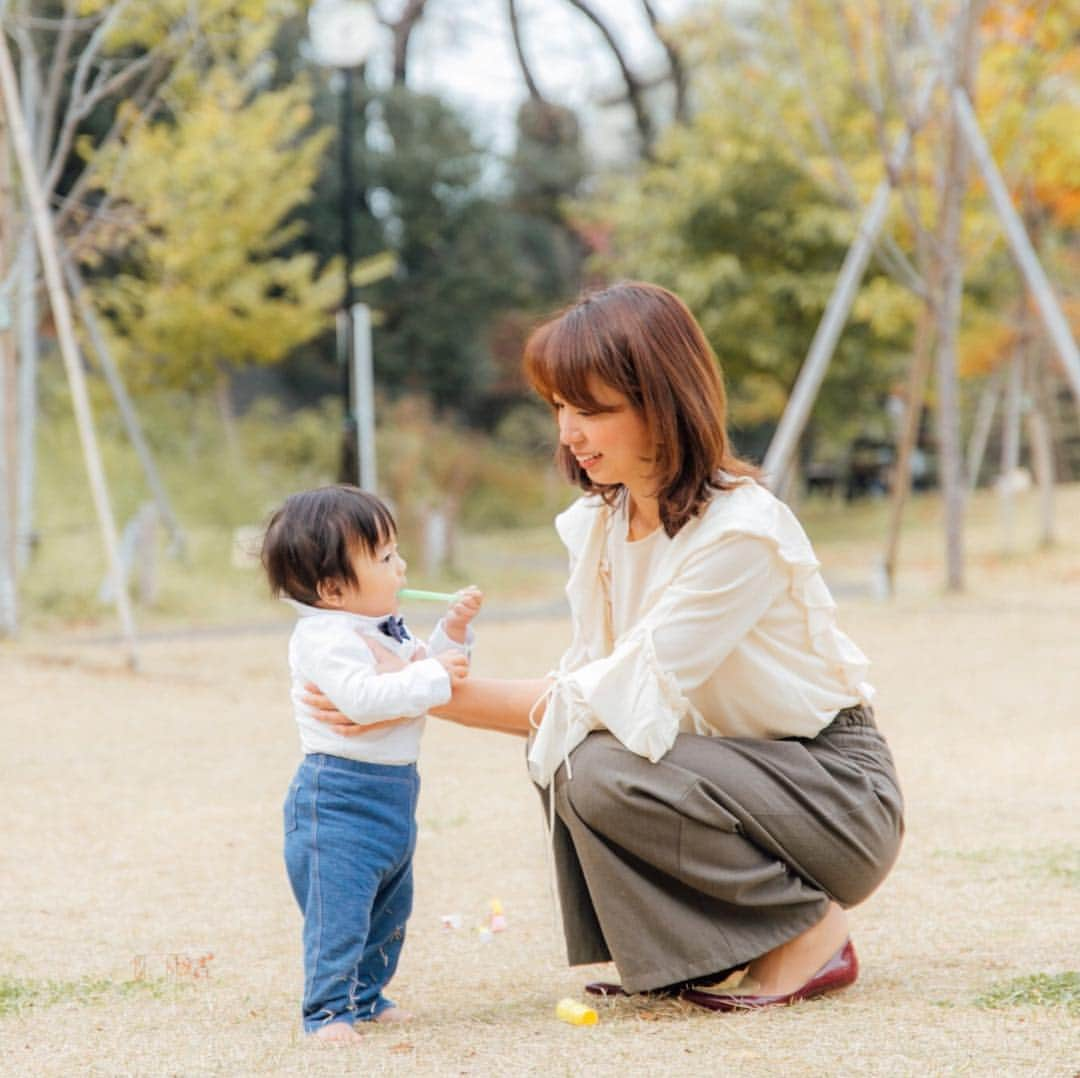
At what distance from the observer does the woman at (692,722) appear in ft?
8.09

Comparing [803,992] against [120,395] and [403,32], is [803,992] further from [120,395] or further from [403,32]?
[403,32]

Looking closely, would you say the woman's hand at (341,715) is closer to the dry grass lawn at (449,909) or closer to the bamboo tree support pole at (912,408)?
the dry grass lawn at (449,909)

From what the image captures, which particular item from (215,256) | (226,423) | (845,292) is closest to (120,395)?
(215,256)

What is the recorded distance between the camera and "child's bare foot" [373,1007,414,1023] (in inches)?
103

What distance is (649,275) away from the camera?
1752 cm

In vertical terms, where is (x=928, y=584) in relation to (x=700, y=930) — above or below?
below

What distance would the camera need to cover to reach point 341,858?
250cm

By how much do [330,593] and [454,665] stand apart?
0.76ft

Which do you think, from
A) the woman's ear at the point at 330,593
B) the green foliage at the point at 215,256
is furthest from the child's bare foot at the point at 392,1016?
the green foliage at the point at 215,256

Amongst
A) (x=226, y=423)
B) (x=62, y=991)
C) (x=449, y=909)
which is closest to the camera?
(x=62, y=991)

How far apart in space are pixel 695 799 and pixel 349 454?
9.12m

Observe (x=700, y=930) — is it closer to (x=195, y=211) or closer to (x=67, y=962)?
(x=67, y=962)

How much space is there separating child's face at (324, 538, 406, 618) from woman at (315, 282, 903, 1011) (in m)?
0.18

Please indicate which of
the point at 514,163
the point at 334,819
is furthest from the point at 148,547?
the point at 514,163
